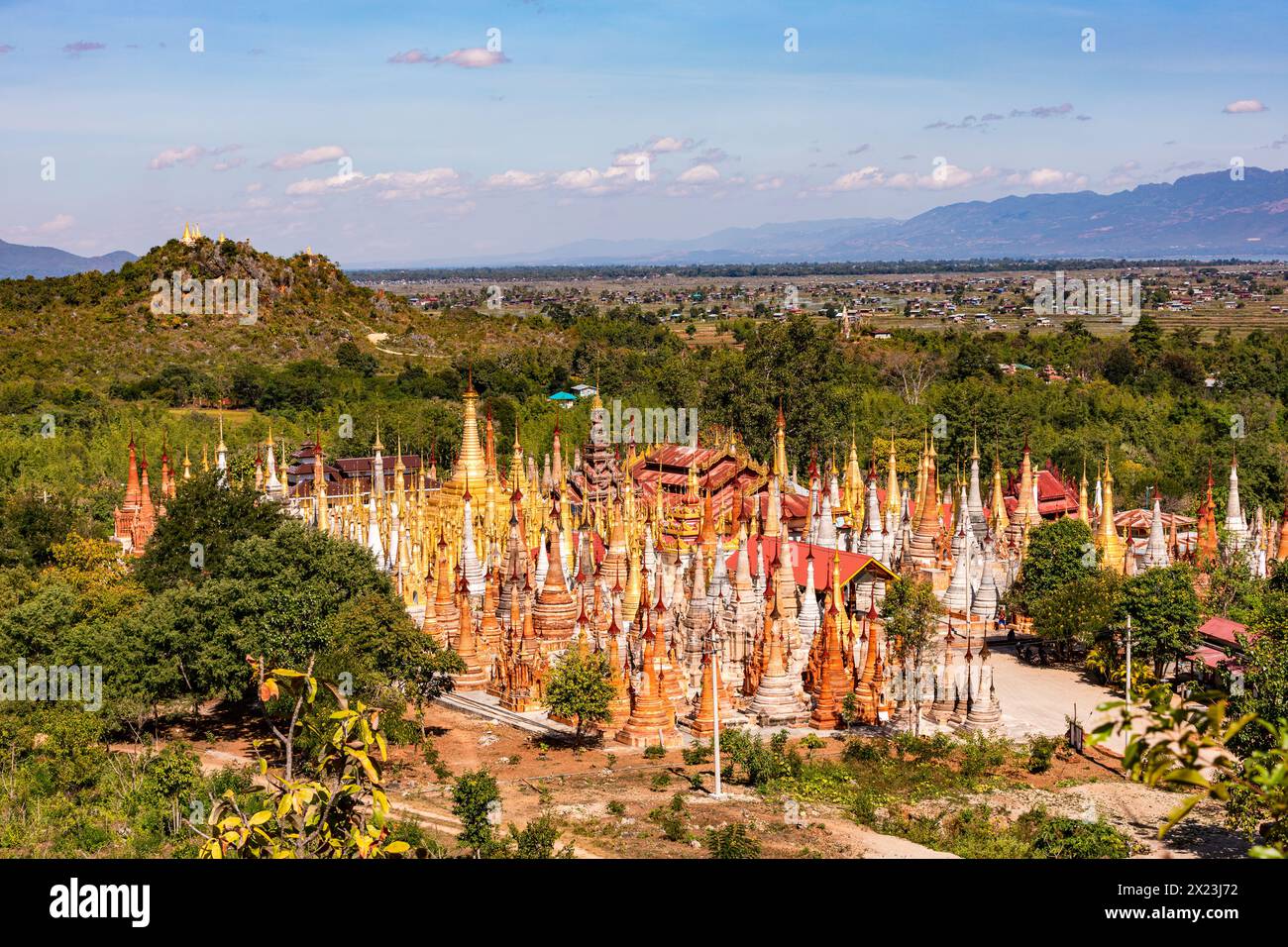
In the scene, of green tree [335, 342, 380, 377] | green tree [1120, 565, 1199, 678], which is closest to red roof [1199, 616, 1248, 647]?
green tree [1120, 565, 1199, 678]

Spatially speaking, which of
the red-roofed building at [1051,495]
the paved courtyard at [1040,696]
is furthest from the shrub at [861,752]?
the red-roofed building at [1051,495]

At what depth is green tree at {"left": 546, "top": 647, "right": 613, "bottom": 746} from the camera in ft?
94.1

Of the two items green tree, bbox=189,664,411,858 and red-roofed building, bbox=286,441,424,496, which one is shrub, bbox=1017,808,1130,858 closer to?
green tree, bbox=189,664,411,858

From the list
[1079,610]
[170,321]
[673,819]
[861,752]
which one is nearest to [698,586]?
[861,752]

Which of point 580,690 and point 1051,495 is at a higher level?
point 1051,495

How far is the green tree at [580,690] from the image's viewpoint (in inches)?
1129

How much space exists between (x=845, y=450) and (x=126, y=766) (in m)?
52.7

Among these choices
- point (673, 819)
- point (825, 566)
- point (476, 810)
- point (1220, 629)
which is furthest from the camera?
point (825, 566)

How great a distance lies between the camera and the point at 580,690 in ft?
94.1

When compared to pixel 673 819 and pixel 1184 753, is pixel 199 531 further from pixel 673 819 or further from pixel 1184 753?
pixel 1184 753
